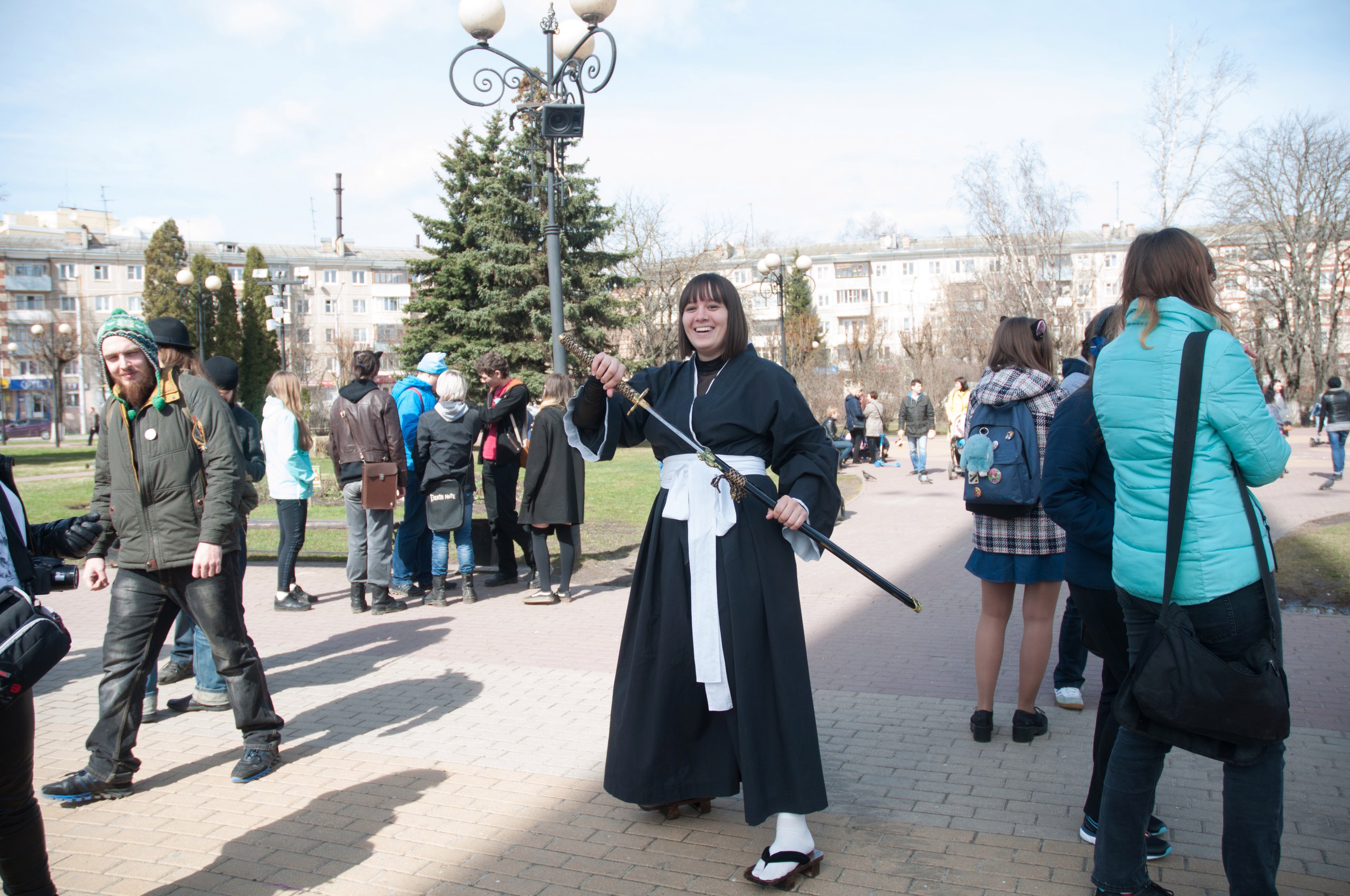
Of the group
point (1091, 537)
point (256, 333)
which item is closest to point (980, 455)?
point (1091, 537)

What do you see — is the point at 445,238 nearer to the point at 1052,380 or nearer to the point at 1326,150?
the point at 1052,380

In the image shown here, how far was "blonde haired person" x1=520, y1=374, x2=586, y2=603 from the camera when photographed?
7.75 metres

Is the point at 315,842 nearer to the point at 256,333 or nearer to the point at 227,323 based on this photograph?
the point at 227,323

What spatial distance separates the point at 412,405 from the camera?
8.50 m

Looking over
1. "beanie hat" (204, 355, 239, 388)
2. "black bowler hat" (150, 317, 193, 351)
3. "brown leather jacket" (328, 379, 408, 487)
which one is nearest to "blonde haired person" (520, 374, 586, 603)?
"brown leather jacket" (328, 379, 408, 487)

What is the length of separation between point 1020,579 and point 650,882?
7.38ft

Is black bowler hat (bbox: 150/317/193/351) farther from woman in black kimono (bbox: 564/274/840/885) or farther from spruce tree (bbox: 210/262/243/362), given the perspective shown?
spruce tree (bbox: 210/262/243/362)

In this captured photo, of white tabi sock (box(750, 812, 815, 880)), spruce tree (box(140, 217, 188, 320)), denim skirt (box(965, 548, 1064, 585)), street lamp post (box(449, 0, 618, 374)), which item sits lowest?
white tabi sock (box(750, 812, 815, 880))

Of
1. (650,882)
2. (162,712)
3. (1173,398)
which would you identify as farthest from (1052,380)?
(162,712)

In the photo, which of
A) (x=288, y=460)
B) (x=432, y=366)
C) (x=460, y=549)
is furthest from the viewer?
(x=432, y=366)

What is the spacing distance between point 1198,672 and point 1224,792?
47 centimetres

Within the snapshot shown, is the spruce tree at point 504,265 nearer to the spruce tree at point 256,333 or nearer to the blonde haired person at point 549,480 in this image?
the blonde haired person at point 549,480

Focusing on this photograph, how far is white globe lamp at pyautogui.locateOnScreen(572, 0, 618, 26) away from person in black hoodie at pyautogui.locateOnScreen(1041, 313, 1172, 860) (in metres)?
6.93

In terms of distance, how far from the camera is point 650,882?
3.21 m
